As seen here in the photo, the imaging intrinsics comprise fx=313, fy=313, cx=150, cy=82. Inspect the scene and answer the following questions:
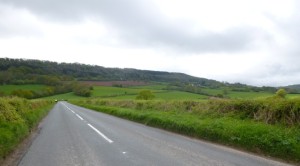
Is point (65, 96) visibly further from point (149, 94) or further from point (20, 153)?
point (20, 153)

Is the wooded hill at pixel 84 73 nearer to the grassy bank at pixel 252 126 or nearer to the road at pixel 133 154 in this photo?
the grassy bank at pixel 252 126

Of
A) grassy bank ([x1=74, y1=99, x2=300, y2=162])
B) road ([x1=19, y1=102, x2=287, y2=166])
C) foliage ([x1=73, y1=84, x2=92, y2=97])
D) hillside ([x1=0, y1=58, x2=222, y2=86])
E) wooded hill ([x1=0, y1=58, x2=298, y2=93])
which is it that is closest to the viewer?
road ([x1=19, y1=102, x2=287, y2=166])

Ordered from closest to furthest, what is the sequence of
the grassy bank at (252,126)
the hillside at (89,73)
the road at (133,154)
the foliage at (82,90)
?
the road at (133,154) < the grassy bank at (252,126) < the foliage at (82,90) < the hillside at (89,73)

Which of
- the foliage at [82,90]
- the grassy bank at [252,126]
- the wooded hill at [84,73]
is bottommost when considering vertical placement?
the foliage at [82,90]

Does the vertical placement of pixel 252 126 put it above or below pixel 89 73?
below

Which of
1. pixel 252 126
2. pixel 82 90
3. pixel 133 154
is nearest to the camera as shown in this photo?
pixel 133 154

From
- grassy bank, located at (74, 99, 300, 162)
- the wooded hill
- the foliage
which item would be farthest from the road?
the wooded hill

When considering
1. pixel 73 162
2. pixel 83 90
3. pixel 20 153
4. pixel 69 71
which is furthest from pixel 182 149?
pixel 69 71

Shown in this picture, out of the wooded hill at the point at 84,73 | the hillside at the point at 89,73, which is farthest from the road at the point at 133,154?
the hillside at the point at 89,73

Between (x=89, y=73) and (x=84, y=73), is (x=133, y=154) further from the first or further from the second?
(x=84, y=73)

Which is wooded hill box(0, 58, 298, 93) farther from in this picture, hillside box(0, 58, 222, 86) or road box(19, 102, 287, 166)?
road box(19, 102, 287, 166)

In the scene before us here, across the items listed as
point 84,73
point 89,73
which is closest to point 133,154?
→ point 89,73

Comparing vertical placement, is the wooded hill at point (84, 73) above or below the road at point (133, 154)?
above

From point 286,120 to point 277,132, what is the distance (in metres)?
1.31
